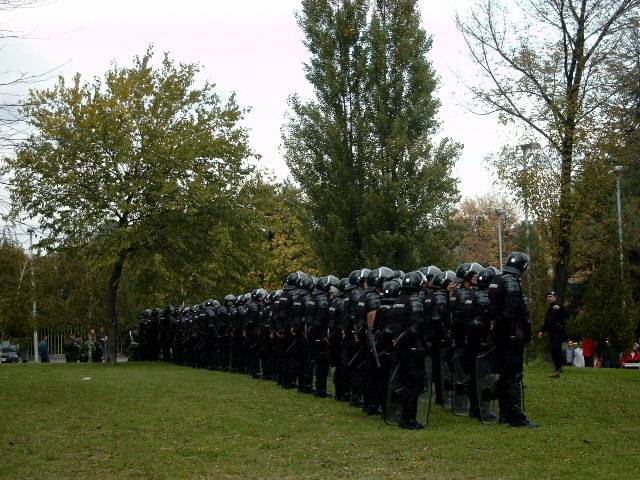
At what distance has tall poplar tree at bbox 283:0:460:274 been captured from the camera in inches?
1569

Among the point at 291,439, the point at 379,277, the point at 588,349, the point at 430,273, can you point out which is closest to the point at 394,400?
the point at 291,439

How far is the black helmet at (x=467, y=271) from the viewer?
1653 centimetres

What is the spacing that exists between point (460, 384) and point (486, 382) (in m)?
1.38

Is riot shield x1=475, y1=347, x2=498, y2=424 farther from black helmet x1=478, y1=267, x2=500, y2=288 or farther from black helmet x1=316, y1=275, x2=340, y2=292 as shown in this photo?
black helmet x1=316, y1=275, x2=340, y2=292

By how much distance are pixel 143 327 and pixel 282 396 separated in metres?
24.2

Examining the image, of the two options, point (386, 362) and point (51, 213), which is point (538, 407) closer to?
point (386, 362)

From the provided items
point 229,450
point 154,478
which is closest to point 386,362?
point 229,450

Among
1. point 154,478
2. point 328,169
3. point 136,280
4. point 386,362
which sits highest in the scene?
point 328,169

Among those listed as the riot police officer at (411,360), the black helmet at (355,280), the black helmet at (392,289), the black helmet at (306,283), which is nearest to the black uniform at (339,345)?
the black helmet at (355,280)

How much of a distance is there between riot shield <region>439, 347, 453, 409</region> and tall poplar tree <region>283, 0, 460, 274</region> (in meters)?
21.3

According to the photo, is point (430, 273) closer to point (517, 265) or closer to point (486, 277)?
point (486, 277)

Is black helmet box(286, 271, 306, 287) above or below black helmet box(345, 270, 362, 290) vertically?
above

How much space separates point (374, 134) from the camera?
40.5 metres

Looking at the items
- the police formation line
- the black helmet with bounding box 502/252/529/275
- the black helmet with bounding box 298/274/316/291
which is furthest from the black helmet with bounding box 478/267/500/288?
the black helmet with bounding box 298/274/316/291
